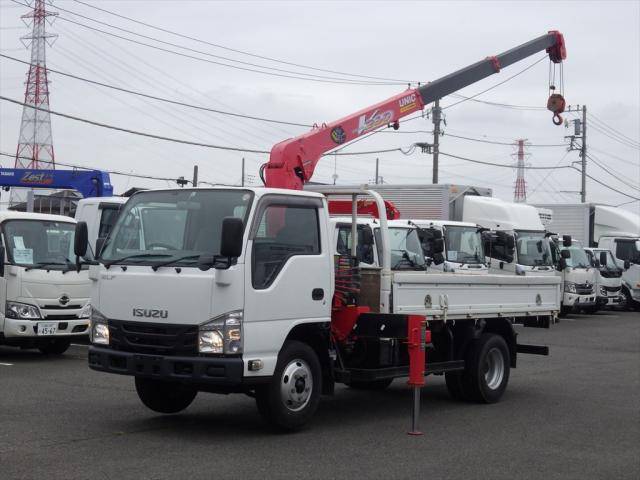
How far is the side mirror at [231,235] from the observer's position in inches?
330

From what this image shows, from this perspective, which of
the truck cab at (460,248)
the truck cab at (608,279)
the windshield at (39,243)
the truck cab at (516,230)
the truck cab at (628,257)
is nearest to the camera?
the windshield at (39,243)

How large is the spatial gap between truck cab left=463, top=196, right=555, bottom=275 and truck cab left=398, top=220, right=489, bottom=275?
5.82 feet

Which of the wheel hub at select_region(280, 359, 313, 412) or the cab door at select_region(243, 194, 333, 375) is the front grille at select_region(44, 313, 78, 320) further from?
the wheel hub at select_region(280, 359, 313, 412)

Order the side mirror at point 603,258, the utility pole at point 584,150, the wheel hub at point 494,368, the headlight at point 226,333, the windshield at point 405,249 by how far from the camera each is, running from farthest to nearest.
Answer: the utility pole at point 584,150 < the side mirror at point 603,258 < the windshield at point 405,249 < the wheel hub at point 494,368 < the headlight at point 226,333

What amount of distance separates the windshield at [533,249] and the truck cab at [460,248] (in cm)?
319

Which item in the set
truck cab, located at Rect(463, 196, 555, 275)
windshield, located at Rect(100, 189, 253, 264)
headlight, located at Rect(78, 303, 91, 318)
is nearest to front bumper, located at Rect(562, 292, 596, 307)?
truck cab, located at Rect(463, 196, 555, 275)

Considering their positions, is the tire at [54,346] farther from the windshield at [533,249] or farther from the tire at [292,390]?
the windshield at [533,249]

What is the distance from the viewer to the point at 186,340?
8.75 meters

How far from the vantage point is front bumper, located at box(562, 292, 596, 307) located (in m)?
28.6

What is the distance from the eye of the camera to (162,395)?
1013cm

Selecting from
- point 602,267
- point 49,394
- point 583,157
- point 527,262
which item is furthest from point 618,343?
point 583,157

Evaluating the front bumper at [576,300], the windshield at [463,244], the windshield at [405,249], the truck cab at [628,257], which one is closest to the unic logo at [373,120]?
the windshield at [405,249]

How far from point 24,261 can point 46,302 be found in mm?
751

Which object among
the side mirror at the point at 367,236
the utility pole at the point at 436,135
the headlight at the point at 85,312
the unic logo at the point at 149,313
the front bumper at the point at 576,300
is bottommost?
the front bumper at the point at 576,300
